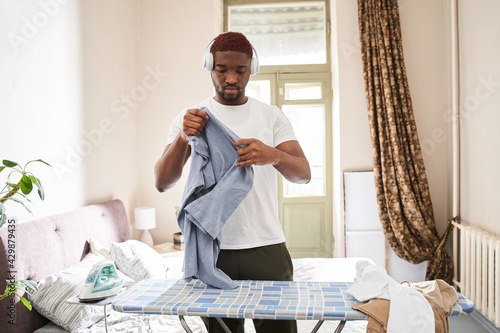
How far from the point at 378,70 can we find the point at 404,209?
1347 millimetres

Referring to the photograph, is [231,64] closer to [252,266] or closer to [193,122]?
[193,122]

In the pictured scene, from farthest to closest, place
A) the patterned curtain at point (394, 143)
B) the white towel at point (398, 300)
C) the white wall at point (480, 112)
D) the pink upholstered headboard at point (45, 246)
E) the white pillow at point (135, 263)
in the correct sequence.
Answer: the patterned curtain at point (394, 143)
the white wall at point (480, 112)
the white pillow at point (135, 263)
the pink upholstered headboard at point (45, 246)
the white towel at point (398, 300)

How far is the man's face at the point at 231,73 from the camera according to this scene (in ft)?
4.02

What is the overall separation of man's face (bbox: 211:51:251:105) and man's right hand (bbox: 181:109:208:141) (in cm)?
12

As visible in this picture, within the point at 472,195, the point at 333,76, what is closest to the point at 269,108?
the point at 472,195

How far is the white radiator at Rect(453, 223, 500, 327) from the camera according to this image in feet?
8.08

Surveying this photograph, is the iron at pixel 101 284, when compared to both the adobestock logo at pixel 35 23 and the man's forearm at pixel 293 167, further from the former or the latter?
the adobestock logo at pixel 35 23

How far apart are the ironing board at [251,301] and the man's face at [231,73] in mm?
653

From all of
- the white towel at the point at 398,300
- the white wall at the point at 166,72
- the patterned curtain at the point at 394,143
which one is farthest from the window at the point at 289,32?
the white towel at the point at 398,300

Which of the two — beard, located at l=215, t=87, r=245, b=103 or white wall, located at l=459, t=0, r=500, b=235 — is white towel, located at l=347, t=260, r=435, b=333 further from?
white wall, located at l=459, t=0, r=500, b=235

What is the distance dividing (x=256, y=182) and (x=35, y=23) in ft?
6.12

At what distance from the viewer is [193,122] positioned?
119cm

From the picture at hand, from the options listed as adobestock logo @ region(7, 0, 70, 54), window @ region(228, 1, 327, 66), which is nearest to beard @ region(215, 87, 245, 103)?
adobestock logo @ region(7, 0, 70, 54)

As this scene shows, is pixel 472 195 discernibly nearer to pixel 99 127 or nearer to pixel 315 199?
pixel 315 199
